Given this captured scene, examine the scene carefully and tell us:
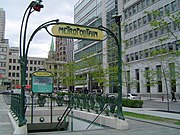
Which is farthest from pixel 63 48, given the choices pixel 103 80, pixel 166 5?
pixel 103 80

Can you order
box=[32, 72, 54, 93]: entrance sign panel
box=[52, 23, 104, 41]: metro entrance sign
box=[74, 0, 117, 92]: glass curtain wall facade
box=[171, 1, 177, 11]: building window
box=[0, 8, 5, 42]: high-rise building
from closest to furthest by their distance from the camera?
box=[52, 23, 104, 41]: metro entrance sign, box=[32, 72, 54, 93]: entrance sign panel, box=[171, 1, 177, 11]: building window, box=[74, 0, 117, 92]: glass curtain wall facade, box=[0, 8, 5, 42]: high-rise building

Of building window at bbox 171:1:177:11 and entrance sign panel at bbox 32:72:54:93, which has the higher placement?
building window at bbox 171:1:177:11

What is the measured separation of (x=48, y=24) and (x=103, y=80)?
20455 millimetres

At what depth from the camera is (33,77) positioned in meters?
15.3

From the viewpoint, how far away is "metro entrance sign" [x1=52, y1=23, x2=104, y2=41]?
10898mm

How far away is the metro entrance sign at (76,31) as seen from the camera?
35.8 feet

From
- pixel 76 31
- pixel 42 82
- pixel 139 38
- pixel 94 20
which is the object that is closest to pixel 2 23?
pixel 94 20

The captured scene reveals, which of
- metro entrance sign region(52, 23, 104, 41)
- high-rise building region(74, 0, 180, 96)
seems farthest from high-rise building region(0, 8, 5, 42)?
metro entrance sign region(52, 23, 104, 41)

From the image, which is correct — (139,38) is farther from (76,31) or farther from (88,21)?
(76,31)

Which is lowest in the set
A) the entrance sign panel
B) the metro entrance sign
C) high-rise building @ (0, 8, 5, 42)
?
the entrance sign panel

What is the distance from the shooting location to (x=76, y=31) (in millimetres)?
11344

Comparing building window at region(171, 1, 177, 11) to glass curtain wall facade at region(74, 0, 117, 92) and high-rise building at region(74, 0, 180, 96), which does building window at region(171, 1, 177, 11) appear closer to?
high-rise building at region(74, 0, 180, 96)

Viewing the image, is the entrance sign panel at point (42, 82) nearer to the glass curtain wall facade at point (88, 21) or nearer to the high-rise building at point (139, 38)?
the high-rise building at point (139, 38)

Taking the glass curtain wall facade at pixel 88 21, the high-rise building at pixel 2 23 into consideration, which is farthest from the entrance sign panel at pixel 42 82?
the high-rise building at pixel 2 23
